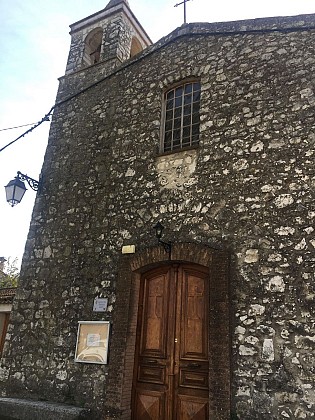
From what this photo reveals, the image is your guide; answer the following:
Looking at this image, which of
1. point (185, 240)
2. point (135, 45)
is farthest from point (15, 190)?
point (135, 45)

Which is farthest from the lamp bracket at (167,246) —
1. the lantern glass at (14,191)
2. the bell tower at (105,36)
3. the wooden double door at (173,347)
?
the bell tower at (105,36)

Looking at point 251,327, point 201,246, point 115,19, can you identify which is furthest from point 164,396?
point 115,19

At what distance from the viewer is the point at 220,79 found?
23.1 ft

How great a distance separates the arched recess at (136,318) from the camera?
203 inches

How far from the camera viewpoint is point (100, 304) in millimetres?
6691

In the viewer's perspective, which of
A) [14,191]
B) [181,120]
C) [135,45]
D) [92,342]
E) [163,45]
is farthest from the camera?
[135,45]

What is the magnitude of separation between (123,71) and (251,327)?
6.30 meters

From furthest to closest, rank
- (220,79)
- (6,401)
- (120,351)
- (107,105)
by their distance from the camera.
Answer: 1. (107,105)
2. (220,79)
3. (6,401)
4. (120,351)

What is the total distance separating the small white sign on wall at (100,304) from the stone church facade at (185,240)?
3.5 inches

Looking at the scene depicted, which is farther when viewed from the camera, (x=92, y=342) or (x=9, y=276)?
(x=9, y=276)

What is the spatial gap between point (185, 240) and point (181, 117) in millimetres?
2625

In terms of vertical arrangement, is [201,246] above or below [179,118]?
below

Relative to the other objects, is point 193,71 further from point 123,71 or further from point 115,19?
point 115,19

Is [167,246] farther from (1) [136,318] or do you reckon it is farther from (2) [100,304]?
(2) [100,304]
